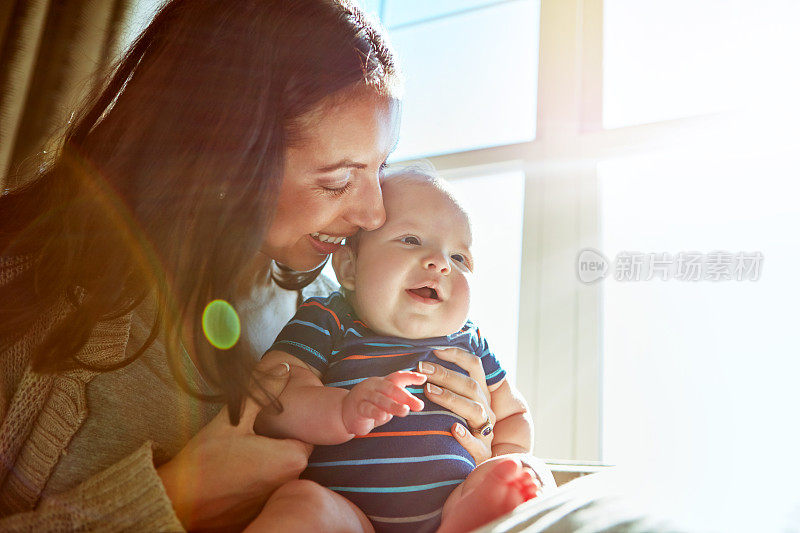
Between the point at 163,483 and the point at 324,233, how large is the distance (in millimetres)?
534

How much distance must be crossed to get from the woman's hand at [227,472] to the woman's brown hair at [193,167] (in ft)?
0.48

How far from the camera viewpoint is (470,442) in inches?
37.8

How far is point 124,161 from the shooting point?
1.05 m

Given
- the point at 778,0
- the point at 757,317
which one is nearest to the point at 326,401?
the point at 757,317

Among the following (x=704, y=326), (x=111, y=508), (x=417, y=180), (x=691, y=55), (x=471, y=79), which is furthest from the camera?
(x=471, y=79)

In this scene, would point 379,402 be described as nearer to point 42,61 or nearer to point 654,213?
point 654,213

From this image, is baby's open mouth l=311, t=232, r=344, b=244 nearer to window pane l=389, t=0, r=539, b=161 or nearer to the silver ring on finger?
the silver ring on finger

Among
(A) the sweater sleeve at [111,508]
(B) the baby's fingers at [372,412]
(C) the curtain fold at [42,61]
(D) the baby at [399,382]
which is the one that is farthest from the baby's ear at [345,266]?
(C) the curtain fold at [42,61]

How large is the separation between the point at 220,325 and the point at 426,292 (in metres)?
0.38

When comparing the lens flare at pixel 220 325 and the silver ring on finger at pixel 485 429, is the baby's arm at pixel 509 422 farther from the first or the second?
the lens flare at pixel 220 325

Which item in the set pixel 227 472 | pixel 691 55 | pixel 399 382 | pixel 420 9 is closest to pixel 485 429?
pixel 399 382

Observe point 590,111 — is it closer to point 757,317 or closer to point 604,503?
point 757,317

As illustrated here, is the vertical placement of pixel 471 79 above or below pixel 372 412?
above

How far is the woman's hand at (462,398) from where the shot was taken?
37.8 inches
